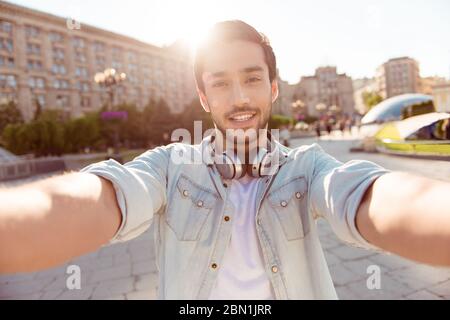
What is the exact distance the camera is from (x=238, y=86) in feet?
3.47

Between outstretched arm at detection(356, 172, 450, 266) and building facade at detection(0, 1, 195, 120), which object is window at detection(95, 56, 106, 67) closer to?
building facade at detection(0, 1, 195, 120)


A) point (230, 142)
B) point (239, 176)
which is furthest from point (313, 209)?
point (230, 142)

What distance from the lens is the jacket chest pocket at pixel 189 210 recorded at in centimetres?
105

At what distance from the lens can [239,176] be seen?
1.07 meters

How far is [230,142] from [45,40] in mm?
43772

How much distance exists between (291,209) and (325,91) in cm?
7429

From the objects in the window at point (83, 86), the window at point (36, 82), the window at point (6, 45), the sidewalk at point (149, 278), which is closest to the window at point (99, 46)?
the window at point (83, 86)

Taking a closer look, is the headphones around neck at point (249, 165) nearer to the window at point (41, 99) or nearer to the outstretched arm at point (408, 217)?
the outstretched arm at point (408, 217)

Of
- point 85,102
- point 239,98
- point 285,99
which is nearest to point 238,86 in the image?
point 239,98

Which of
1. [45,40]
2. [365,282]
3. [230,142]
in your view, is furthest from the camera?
[45,40]

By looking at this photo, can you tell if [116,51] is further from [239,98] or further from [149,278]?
[239,98]

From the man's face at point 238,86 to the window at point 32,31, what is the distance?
43227 millimetres

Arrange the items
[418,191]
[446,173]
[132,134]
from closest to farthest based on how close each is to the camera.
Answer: [418,191] → [446,173] → [132,134]
